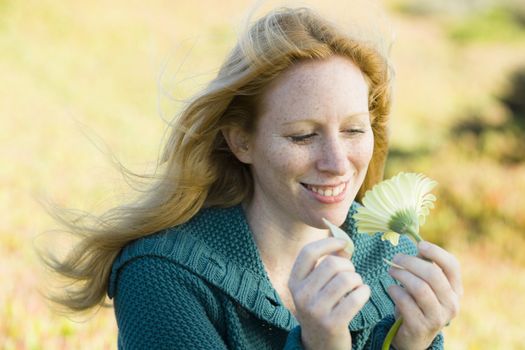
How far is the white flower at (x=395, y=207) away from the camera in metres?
2.06

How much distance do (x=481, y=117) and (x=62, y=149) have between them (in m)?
6.10

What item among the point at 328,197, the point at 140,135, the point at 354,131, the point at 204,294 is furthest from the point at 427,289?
the point at 140,135

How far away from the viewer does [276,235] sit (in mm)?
2752

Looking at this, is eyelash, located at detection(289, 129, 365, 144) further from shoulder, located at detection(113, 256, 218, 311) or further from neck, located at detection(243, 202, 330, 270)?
shoulder, located at detection(113, 256, 218, 311)

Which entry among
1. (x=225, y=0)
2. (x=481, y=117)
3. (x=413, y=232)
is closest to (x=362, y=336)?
(x=413, y=232)

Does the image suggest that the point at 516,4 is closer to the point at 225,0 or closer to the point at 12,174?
the point at 225,0

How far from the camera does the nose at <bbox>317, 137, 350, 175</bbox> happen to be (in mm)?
2352

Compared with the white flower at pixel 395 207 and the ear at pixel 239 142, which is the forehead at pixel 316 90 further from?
the white flower at pixel 395 207

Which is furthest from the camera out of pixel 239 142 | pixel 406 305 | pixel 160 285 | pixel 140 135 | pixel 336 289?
pixel 140 135

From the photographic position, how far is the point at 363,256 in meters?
2.92

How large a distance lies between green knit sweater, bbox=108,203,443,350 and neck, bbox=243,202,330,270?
6 cm

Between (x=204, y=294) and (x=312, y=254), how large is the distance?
0.61 m

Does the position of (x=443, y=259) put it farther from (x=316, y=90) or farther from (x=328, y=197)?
(x=316, y=90)

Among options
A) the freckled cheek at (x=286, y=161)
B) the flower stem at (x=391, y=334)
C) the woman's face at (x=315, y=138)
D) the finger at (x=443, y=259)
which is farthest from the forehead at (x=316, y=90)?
the flower stem at (x=391, y=334)
